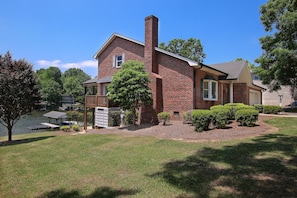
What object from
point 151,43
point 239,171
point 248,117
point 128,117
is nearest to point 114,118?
point 128,117

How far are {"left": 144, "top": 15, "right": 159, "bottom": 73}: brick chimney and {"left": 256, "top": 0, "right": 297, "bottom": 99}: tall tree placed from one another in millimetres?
10396

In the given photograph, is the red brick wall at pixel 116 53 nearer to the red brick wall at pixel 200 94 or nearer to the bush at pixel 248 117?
the red brick wall at pixel 200 94

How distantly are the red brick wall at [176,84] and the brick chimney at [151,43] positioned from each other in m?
0.58

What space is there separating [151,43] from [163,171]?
12.3 m

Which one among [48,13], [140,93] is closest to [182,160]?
[140,93]

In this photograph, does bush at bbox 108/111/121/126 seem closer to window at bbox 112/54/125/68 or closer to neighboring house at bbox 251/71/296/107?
window at bbox 112/54/125/68

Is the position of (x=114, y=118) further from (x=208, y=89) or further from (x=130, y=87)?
(x=208, y=89)

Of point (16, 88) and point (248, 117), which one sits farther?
point (16, 88)

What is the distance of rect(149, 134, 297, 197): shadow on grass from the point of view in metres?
4.08

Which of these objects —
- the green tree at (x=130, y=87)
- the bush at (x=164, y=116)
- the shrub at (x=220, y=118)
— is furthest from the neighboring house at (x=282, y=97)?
the shrub at (x=220, y=118)

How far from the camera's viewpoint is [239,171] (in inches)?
199

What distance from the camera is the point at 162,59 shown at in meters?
16.1

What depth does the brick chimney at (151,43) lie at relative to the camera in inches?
627

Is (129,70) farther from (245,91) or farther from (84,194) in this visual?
(245,91)
